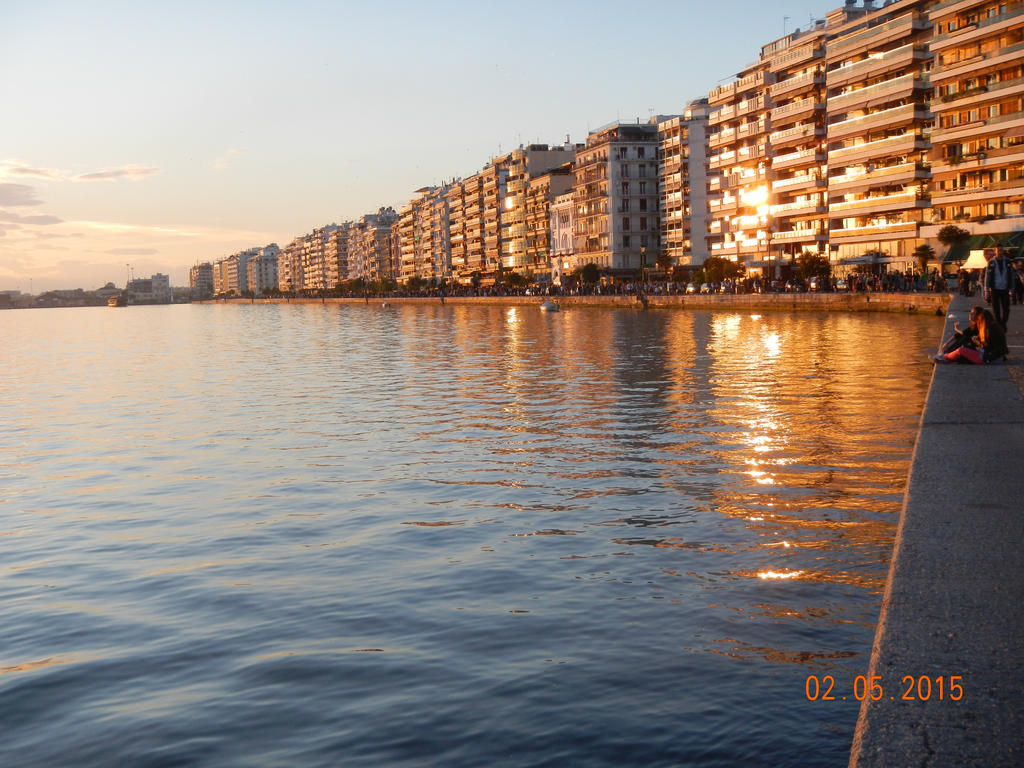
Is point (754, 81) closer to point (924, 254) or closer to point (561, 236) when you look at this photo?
point (924, 254)

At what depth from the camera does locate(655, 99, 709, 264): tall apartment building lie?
129m

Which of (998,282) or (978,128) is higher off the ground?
(978,128)

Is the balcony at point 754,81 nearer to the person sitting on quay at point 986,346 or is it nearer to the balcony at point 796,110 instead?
the balcony at point 796,110

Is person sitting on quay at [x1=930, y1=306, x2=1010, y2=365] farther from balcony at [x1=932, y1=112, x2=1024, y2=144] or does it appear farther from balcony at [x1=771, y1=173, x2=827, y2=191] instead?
balcony at [x1=771, y1=173, x2=827, y2=191]

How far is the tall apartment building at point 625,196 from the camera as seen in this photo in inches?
5531

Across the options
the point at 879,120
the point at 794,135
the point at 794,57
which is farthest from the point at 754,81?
the point at 879,120

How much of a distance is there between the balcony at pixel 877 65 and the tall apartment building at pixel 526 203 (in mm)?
74314

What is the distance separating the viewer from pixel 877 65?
3588 inches

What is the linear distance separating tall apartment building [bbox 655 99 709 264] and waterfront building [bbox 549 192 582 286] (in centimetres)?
2288

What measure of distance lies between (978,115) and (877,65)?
12832 mm

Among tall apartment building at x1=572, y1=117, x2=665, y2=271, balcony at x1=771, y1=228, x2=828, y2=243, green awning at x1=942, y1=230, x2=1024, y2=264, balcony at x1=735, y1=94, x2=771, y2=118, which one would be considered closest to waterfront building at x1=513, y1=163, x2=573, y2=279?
tall apartment building at x1=572, y1=117, x2=665, y2=271

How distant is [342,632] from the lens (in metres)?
8.80

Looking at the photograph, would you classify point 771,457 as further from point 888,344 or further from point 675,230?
point 675,230

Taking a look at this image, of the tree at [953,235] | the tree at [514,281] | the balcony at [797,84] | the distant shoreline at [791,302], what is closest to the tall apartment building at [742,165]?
the balcony at [797,84]
